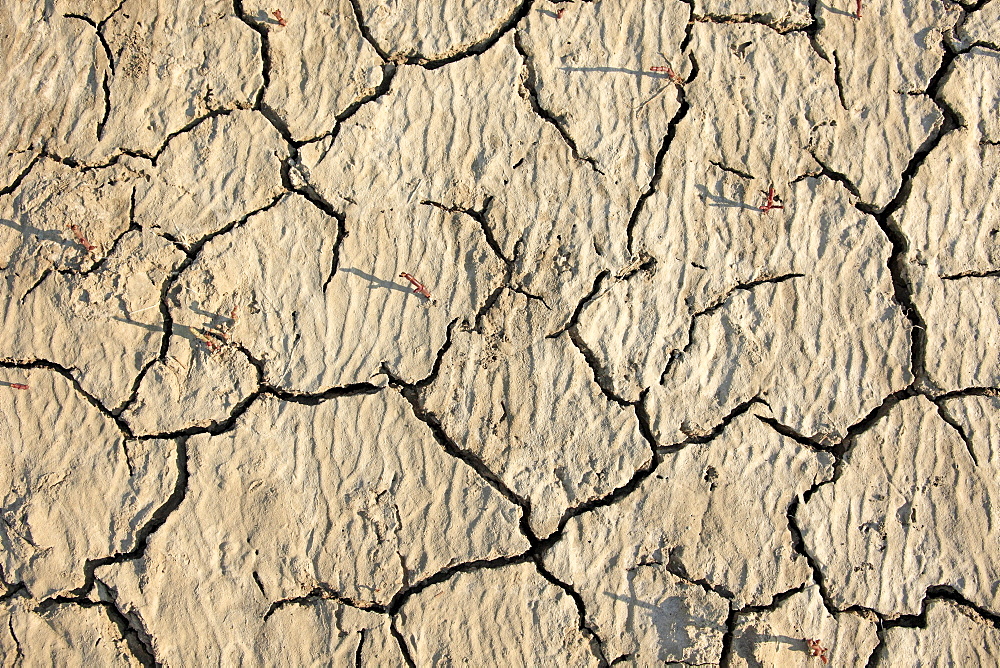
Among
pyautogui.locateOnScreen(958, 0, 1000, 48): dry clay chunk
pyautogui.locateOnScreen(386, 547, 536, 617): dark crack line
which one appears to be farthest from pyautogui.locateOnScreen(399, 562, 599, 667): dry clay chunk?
pyautogui.locateOnScreen(958, 0, 1000, 48): dry clay chunk

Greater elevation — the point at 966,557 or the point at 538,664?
the point at 966,557

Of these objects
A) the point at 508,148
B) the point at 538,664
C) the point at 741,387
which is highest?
the point at 508,148

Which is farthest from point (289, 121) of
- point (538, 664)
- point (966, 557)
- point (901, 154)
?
point (966, 557)

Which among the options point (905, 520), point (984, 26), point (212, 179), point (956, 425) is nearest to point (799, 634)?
point (905, 520)

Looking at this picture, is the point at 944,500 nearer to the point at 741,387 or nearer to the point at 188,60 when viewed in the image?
the point at 741,387

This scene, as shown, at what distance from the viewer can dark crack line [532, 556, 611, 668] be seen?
7.98 feet

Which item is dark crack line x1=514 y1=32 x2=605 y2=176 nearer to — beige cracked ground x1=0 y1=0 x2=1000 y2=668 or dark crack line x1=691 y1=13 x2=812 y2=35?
beige cracked ground x1=0 y1=0 x2=1000 y2=668

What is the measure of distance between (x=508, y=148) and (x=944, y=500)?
2109mm

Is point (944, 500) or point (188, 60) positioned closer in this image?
point (944, 500)

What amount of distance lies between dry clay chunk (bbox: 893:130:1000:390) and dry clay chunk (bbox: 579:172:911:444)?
13 centimetres

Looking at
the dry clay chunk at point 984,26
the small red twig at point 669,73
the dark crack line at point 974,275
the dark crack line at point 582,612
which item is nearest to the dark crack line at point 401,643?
the dark crack line at point 582,612

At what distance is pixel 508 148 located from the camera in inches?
105

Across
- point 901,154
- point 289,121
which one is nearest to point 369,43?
point 289,121

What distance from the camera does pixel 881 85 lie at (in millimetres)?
2729
